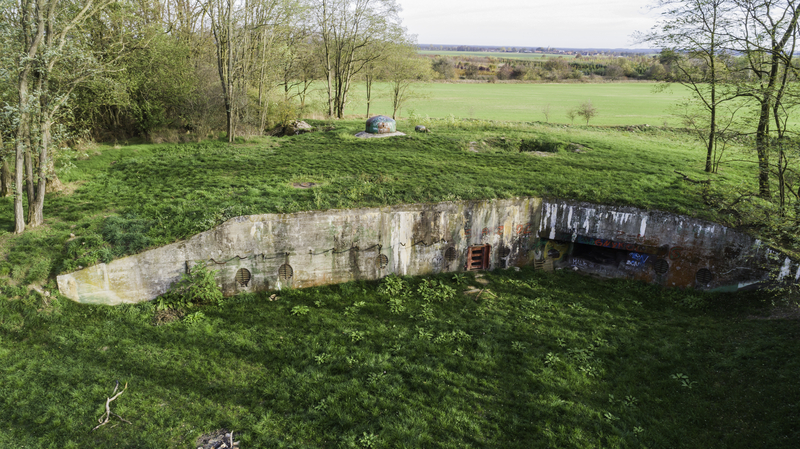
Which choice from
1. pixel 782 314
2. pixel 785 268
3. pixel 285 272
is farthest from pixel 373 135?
pixel 782 314

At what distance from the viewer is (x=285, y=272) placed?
15.7m

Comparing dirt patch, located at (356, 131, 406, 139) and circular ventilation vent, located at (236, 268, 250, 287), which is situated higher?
dirt patch, located at (356, 131, 406, 139)

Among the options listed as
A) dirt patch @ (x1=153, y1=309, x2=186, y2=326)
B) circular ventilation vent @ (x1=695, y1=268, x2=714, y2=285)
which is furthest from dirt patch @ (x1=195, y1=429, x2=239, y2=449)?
circular ventilation vent @ (x1=695, y1=268, x2=714, y2=285)

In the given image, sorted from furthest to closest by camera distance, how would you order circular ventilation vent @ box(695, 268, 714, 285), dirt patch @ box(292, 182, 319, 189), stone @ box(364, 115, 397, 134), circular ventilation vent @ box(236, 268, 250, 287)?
stone @ box(364, 115, 397, 134)
dirt patch @ box(292, 182, 319, 189)
circular ventilation vent @ box(695, 268, 714, 285)
circular ventilation vent @ box(236, 268, 250, 287)

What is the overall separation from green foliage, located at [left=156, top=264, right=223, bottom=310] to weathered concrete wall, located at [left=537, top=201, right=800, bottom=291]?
13.0 metres

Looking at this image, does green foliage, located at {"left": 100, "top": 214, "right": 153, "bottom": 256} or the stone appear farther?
the stone

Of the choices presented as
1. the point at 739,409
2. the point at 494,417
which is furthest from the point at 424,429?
the point at 739,409

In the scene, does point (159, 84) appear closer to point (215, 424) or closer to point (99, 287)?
point (99, 287)

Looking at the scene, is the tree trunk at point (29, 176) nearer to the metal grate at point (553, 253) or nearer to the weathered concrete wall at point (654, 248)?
the weathered concrete wall at point (654, 248)

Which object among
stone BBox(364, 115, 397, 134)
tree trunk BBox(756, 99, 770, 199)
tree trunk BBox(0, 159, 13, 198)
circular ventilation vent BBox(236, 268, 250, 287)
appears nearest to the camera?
Result: circular ventilation vent BBox(236, 268, 250, 287)

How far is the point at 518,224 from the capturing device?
18.2 metres

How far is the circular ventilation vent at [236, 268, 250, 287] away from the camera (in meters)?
15.1

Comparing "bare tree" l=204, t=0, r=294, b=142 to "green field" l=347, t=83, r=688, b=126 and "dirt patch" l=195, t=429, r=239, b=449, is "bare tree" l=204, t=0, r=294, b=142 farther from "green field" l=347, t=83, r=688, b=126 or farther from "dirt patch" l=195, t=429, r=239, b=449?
"dirt patch" l=195, t=429, r=239, b=449

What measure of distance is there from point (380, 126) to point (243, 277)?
16.6 metres
